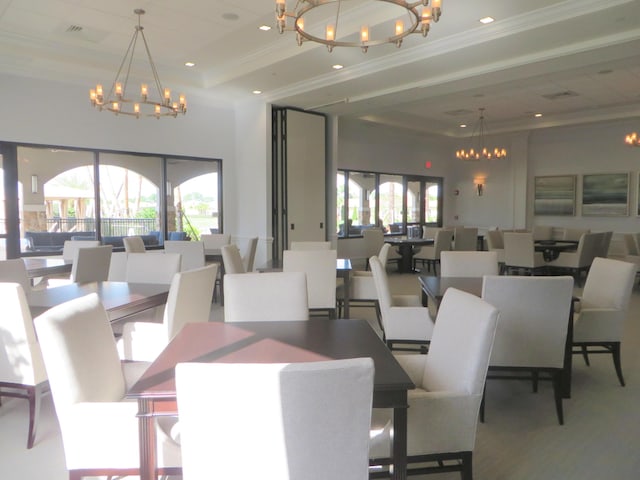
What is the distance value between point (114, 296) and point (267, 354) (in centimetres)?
181

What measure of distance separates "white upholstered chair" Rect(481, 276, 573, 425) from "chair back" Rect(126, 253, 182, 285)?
256 centimetres

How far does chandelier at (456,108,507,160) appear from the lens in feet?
34.6

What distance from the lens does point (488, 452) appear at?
8.63ft

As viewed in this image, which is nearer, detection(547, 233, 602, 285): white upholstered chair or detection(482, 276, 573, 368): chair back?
detection(482, 276, 573, 368): chair back

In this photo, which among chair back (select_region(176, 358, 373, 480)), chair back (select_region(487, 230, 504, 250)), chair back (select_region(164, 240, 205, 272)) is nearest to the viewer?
chair back (select_region(176, 358, 373, 480))

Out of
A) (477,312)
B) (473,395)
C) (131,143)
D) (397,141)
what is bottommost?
(473,395)

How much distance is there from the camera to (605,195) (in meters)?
11.0

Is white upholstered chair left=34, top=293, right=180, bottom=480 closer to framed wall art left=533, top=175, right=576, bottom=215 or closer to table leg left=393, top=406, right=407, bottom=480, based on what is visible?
table leg left=393, top=406, right=407, bottom=480

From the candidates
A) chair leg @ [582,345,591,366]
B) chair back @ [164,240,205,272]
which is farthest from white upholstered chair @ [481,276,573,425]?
chair back @ [164,240,205,272]

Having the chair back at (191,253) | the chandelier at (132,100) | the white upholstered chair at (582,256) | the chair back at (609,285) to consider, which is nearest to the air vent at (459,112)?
the white upholstered chair at (582,256)

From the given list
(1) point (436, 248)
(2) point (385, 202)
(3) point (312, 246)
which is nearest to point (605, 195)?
(1) point (436, 248)

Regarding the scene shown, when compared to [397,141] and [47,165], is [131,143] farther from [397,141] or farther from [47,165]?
[397,141]

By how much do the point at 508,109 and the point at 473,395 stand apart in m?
9.68

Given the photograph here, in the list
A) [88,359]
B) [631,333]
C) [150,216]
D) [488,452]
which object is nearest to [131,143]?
[150,216]
